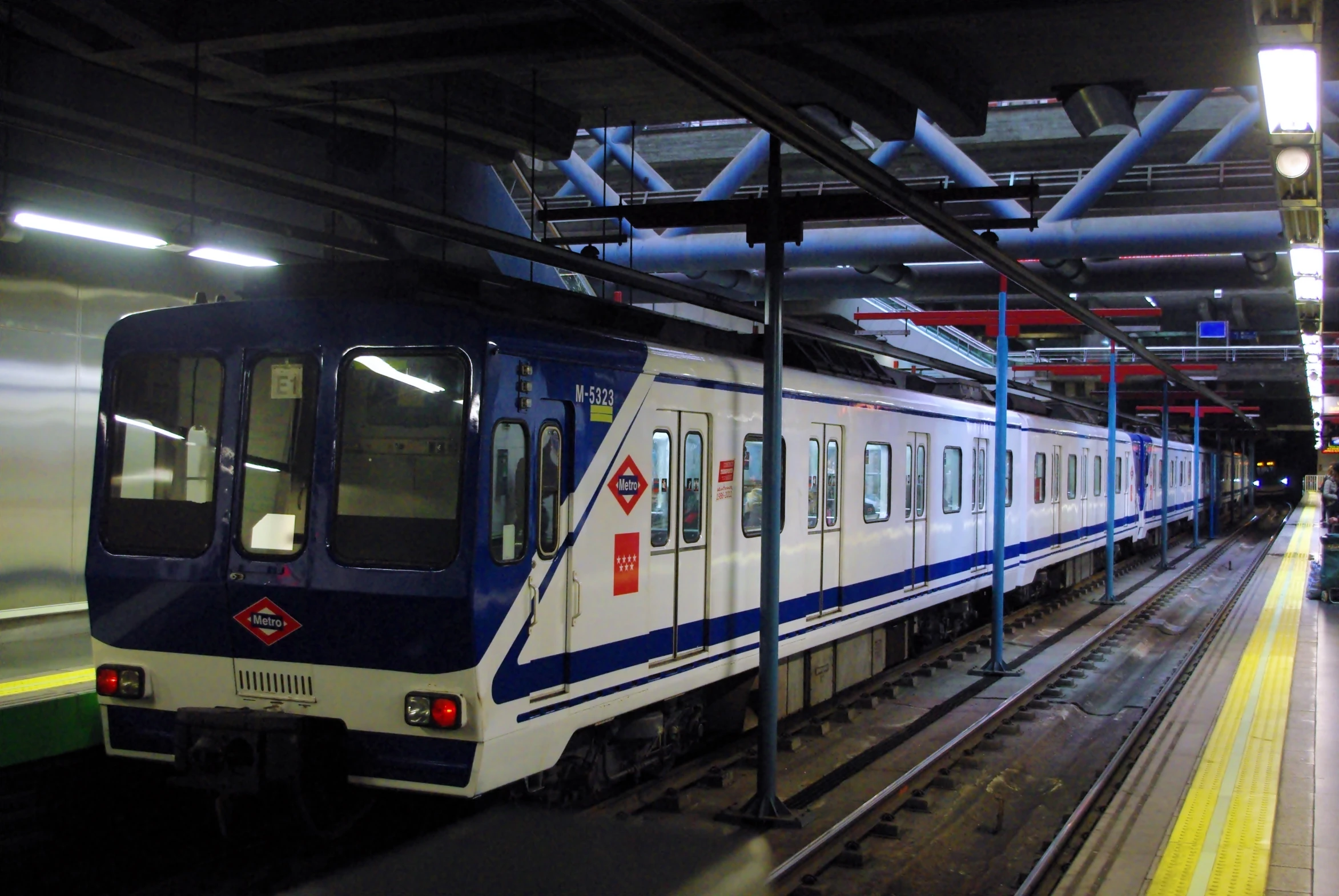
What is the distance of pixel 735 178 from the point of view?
12.3 meters

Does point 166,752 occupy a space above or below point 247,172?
below

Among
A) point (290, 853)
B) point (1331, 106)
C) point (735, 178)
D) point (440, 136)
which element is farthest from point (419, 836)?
point (1331, 106)

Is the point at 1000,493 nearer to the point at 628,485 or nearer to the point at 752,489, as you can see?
the point at 752,489

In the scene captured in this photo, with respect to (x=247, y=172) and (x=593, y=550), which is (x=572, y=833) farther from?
(x=247, y=172)

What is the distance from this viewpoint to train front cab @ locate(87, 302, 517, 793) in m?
5.58

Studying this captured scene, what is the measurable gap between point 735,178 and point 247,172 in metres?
7.76

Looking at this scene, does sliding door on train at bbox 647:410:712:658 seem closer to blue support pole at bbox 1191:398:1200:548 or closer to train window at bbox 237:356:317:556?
train window at bbox 237:356:317:556

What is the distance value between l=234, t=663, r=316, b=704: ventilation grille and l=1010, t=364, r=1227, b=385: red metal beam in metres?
21.4

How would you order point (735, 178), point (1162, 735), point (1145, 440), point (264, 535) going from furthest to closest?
point (1145, 440)
point (735, 178)
point (1162, 735)
point (264, 535)

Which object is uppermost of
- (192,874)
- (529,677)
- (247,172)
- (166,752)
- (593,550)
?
(247,172)

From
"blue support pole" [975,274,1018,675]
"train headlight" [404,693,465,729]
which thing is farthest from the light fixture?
"blue support pole" [975,274,1018,675]

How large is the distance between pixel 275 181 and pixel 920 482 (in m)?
7.91

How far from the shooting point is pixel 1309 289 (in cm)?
1043

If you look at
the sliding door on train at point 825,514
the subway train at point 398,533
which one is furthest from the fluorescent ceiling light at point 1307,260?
the subway train at point 398,533
